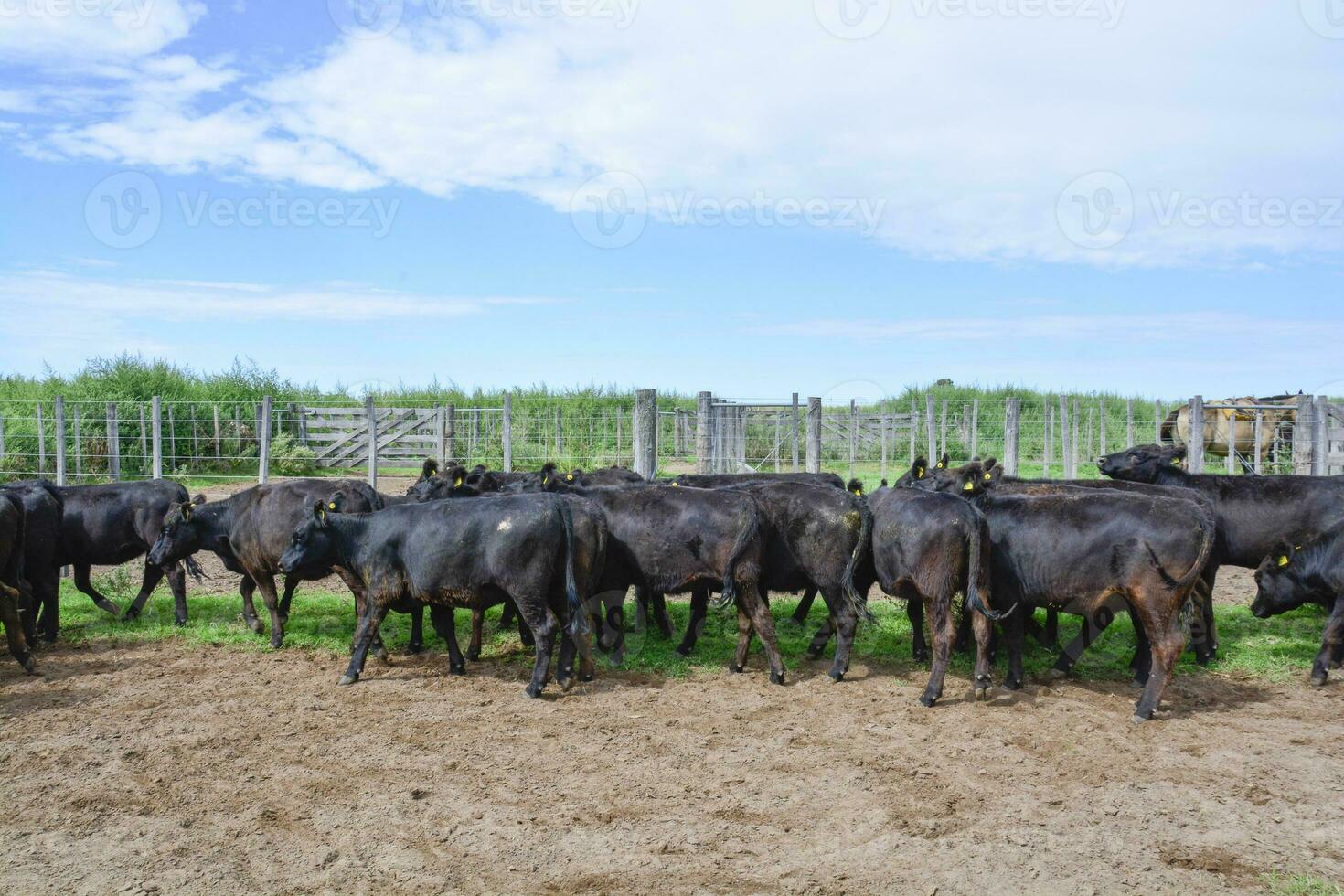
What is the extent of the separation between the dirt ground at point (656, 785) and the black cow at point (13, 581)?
25cm

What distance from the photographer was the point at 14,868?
449cm

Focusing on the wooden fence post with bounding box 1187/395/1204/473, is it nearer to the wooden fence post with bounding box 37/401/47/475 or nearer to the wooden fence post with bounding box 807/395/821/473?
the wooden fence post with bounding box 807/395/821/473

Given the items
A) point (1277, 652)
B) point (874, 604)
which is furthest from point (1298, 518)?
point (874, 604)

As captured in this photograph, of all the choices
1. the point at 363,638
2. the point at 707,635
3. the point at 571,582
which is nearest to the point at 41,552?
the point at 363,638

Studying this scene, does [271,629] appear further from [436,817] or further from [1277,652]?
[1277,652]

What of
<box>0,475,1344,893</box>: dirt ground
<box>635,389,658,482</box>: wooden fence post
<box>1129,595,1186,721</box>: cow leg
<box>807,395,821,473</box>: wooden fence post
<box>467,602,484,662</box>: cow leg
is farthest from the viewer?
<box>807,395,821,473</box>: wooden fence post

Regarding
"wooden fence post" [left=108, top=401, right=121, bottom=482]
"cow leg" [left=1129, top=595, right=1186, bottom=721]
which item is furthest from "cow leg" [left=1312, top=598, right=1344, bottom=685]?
"wooden fence post" [left=108, top=401, right=121, bottom=482]

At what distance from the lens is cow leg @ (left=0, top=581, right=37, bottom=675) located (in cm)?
773

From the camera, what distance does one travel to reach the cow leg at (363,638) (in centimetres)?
761

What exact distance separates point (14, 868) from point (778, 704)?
4701mm

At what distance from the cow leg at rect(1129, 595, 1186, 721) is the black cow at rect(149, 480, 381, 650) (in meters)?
7.08

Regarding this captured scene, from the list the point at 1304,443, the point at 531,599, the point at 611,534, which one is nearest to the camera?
the point at 531,599

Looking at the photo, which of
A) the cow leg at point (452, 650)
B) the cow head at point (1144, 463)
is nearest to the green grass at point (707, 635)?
the cow leg at point (452, 650)

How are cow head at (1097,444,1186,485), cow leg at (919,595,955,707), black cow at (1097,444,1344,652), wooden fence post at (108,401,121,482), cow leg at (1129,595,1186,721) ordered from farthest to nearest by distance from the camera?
wooden fence post at (108,401,121,482) < cow head at (1097,444,1186,485) < black cow at (1097,444,1344,652) < cow leg at (919,595,955,707) < cow leg at (1129,595,1186,721)
